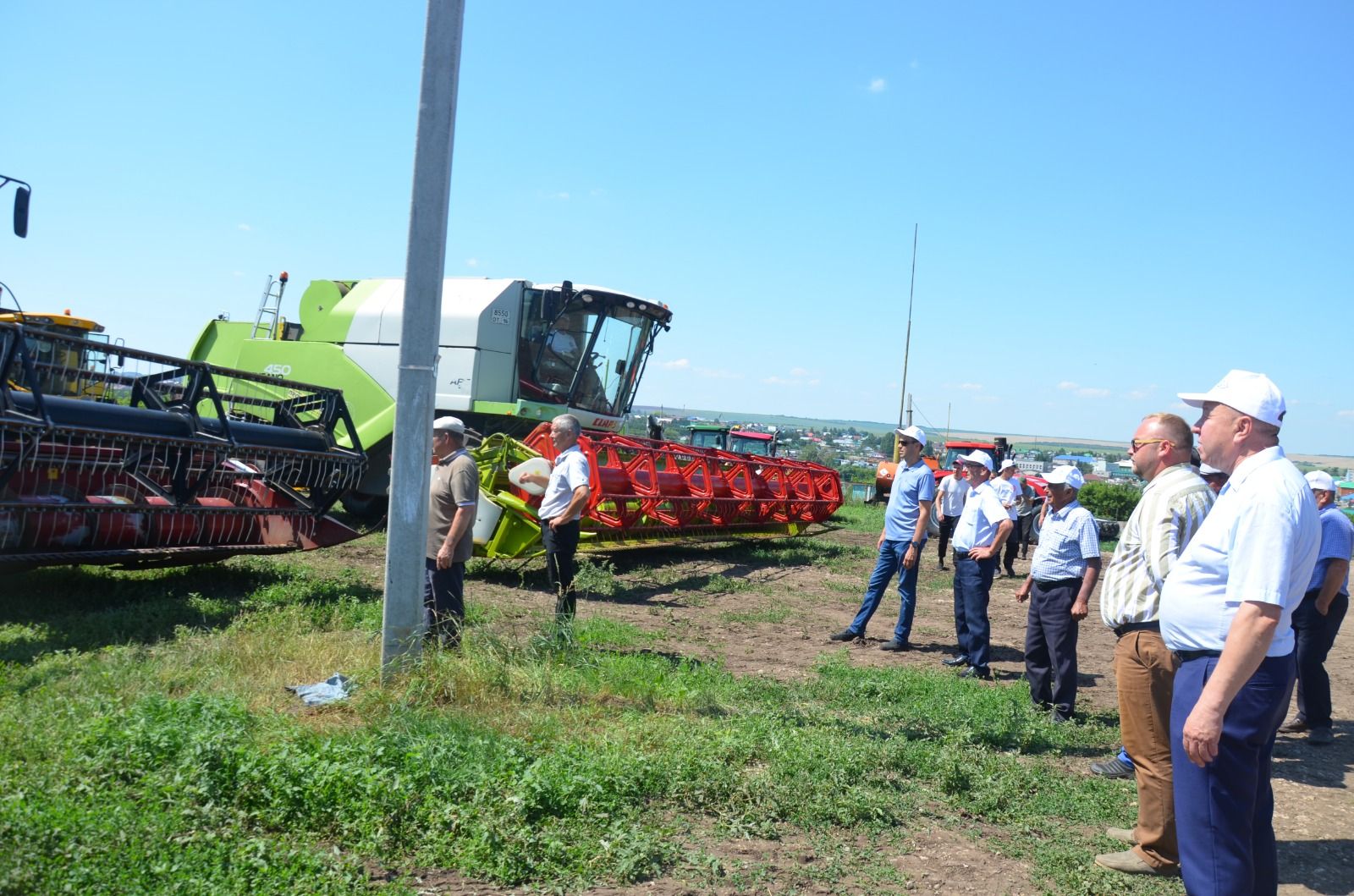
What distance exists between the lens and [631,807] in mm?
4027

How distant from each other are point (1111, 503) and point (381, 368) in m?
26.3

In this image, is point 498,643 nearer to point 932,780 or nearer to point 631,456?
point 932,780

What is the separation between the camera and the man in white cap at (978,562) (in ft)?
24.0

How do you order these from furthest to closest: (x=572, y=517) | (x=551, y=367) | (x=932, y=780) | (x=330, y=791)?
(x=551, y=367) → (x=572, y=517) → (x=932, y=780) → (x=330, y=791)

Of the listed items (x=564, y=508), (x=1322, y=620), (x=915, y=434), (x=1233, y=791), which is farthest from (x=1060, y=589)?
(x=564, y=508)

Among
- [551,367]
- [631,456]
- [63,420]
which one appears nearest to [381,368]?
[551,367]

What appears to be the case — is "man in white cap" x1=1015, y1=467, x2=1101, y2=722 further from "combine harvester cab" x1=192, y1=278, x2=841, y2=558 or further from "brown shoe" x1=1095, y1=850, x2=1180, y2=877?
"combine harvester cab" x1=192, y1=278, x2=841, y2=558

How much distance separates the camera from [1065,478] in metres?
6.32

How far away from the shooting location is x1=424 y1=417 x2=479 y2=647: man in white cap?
6004mm

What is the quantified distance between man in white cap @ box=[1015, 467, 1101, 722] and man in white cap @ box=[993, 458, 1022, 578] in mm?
1940

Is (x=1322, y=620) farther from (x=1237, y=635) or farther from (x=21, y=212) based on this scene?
(x=21, y=212)

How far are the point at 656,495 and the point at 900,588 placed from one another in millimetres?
3455

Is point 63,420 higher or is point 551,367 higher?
point 551,367

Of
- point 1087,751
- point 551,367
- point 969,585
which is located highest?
point 551,367
